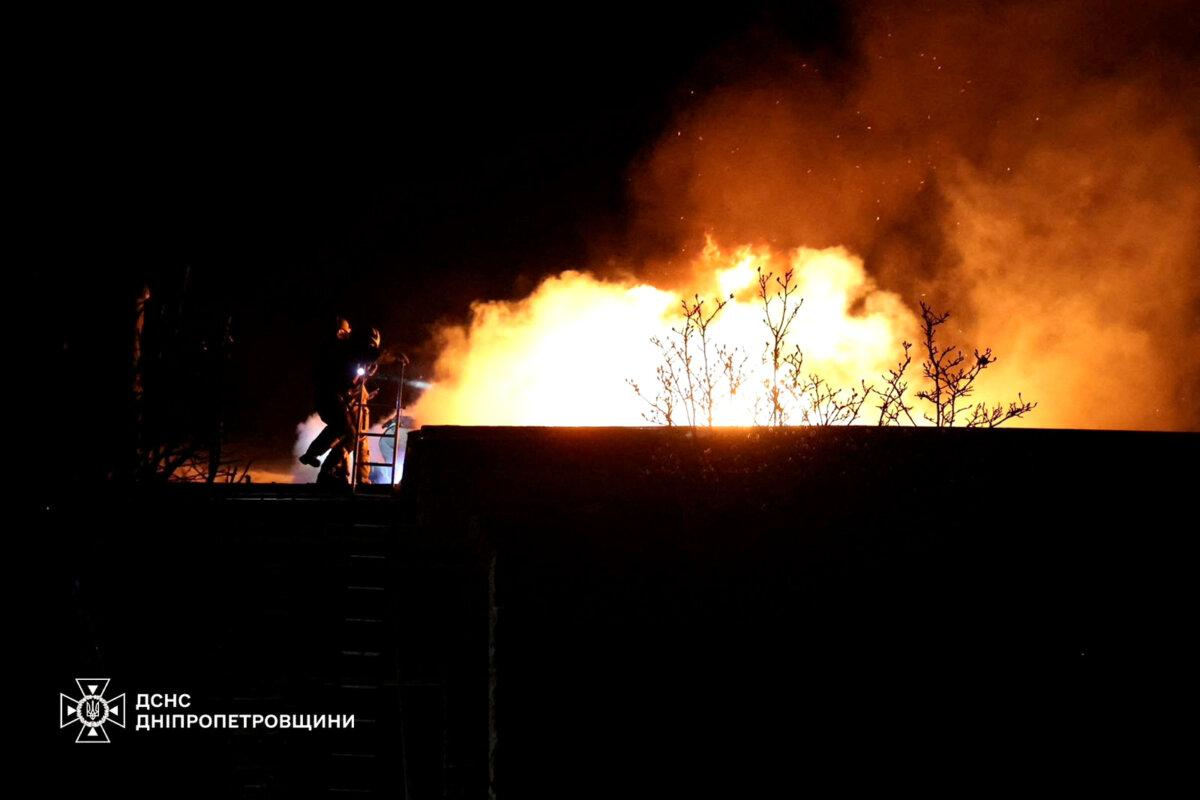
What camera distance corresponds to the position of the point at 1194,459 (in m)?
3.67

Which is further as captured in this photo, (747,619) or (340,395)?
(340,395)

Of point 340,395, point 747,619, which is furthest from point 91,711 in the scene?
point 747,619

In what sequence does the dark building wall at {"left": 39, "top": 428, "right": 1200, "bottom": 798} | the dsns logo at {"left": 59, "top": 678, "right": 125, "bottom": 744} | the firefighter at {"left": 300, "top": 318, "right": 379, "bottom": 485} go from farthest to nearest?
the firefighter at {"left": 300, "top": 318, "right": 379, "bottom": 485}
the dsns logo at {"left": 59, "top": 678, "right": 125, "bottom": 744}
the dark building wall at {"left": 39, "top": 428, "right": 1200, "bottom": 798}

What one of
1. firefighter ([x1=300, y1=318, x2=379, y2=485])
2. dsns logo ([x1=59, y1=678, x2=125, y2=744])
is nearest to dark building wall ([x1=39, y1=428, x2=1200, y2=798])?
dsns logo ([x1=59, y1=678, x2=125, y2=744])

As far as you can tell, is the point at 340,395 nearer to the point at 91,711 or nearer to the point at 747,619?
the point at 91,711

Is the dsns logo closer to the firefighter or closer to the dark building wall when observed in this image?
the dark building wall

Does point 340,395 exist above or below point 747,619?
above

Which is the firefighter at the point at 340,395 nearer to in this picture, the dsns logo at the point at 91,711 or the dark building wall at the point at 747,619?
the dsns logo at the point at 91,711

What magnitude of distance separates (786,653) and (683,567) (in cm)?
77

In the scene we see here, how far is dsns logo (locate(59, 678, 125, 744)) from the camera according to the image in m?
4.22

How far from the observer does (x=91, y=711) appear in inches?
168

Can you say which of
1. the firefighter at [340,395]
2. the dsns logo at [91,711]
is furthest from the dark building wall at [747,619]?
the firefighter at [340,395]

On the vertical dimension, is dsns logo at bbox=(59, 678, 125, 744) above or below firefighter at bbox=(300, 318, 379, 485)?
below

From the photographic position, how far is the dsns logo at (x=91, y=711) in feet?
13.8
